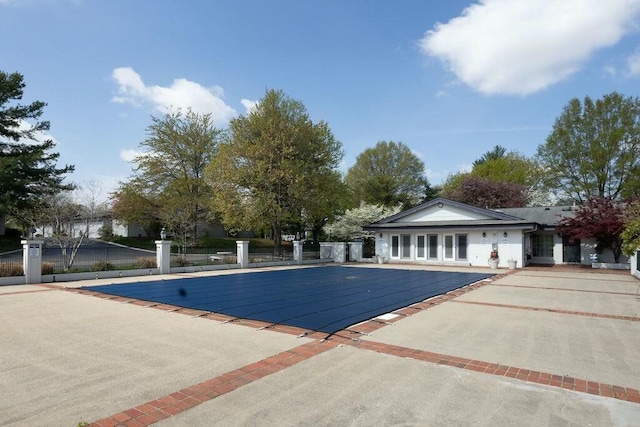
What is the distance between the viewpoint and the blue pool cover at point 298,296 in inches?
335

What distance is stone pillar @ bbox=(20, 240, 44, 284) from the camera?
14367 millimetres

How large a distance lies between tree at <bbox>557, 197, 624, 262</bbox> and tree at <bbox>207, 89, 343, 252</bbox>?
15147mm

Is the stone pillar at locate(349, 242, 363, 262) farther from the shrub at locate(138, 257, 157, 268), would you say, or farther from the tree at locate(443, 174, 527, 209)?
the tree at locate(443, 174, 527, 209)

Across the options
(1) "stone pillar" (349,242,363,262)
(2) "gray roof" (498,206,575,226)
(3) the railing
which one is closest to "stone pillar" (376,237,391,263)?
(1) "stone pillar" (349,242,363,262)

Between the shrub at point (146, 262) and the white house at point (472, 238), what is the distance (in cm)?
1458

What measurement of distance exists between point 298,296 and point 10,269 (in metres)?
10.8

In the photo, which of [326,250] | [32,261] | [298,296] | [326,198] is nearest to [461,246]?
[326,250]

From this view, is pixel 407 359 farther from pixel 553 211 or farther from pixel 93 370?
pixel 553 211

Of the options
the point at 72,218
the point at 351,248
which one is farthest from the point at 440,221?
the point at 72,218

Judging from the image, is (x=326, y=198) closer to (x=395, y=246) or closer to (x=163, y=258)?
(x=395, y=246)

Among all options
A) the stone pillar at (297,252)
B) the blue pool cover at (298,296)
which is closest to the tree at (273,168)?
the stone pillar at (297,252)

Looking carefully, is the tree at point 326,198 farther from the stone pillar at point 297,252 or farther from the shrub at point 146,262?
the shrub at point 146,262

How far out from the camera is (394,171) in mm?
51906

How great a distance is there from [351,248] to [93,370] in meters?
25.3
